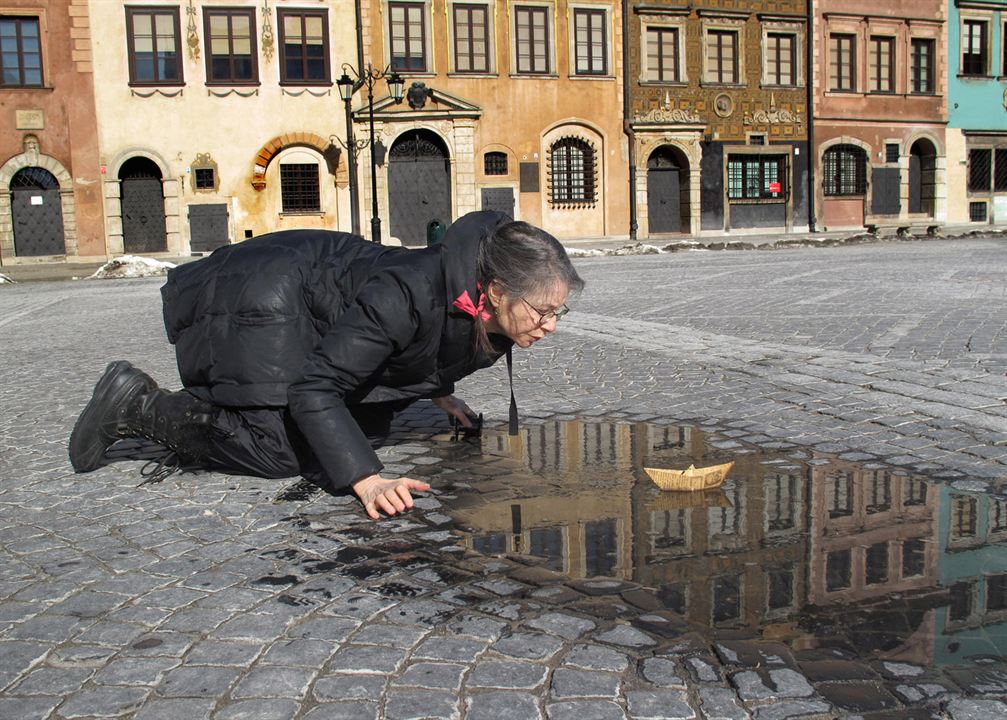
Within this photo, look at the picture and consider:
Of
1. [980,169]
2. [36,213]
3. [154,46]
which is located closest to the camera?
[36,213]

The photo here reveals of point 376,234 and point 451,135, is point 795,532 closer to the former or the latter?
point 376,234

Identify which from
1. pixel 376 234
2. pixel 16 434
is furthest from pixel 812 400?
pixel 376 234

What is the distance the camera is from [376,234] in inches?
1002

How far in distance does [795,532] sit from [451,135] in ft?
92.7

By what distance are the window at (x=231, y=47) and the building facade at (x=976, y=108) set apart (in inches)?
946

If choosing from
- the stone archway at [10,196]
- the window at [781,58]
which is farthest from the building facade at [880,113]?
the stone archway at [10,196]

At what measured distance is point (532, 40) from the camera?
1240 inches

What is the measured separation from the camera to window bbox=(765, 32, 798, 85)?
3462cm

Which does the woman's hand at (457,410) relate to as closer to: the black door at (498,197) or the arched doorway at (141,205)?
the arched doorway at (141,205)

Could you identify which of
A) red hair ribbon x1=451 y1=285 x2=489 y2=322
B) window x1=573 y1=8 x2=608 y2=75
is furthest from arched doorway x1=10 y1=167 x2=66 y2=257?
red hair ribbon x1=451 y1=285 x2=489 y2=322

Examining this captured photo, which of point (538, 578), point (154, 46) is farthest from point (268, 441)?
point (154, 46)

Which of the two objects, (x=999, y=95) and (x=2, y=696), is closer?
(x=2, y=696)

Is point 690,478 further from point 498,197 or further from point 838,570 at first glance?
point 498,197

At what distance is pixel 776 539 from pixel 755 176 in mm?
32889
